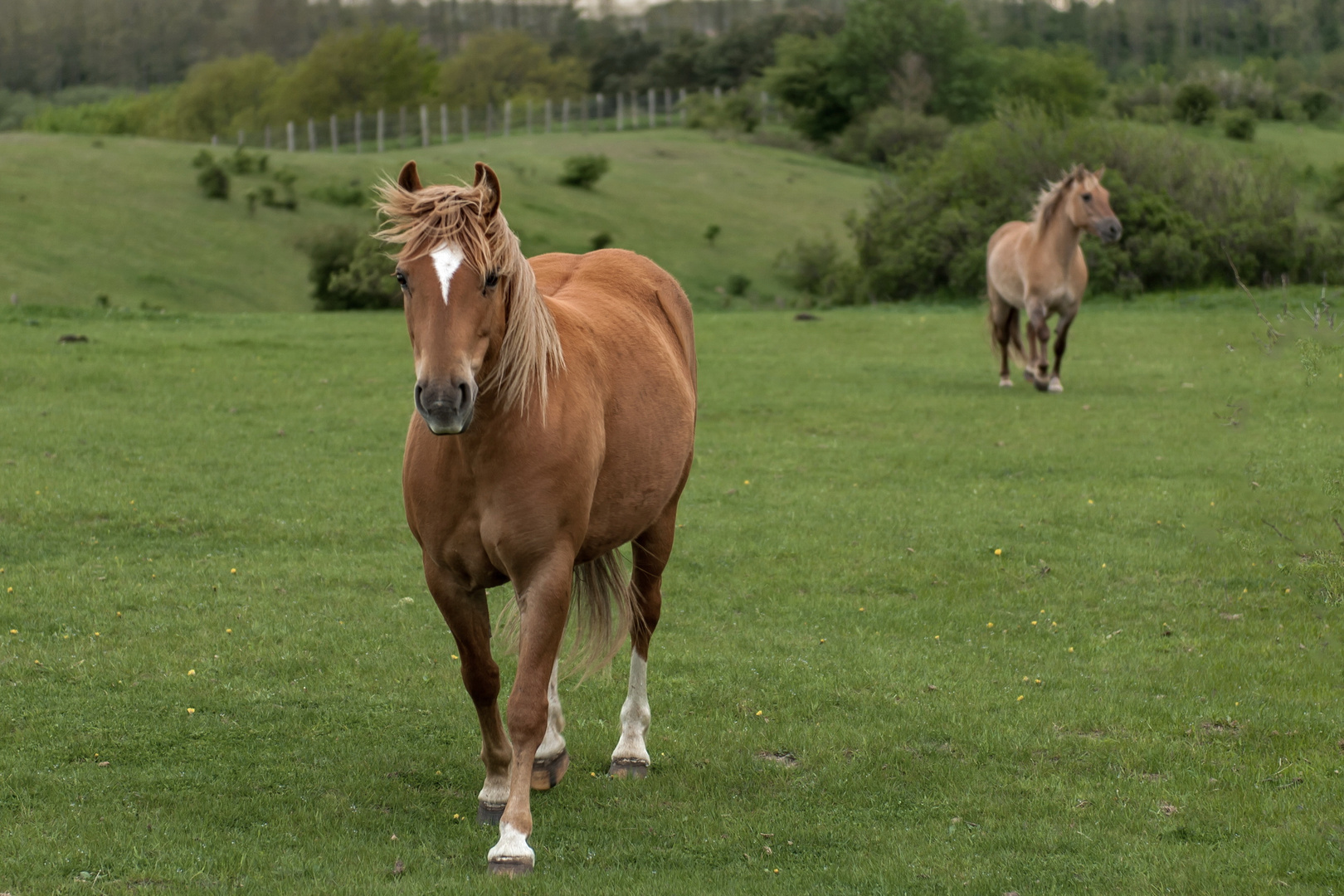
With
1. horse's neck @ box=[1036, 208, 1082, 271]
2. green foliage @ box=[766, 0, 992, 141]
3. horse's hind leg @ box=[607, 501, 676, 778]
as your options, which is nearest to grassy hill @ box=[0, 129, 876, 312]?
green foliage @ box=[766, 0, 992, 141]

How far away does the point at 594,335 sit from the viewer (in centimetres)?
535

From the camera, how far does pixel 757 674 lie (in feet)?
22.1

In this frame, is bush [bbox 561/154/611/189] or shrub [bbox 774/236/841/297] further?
bush [bbox 561/154/611/189]

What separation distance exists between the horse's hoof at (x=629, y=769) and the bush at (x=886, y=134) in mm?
63122

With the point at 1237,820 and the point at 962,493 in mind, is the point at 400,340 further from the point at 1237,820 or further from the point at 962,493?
the point at 1237,820

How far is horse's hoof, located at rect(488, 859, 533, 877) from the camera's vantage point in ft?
14.3

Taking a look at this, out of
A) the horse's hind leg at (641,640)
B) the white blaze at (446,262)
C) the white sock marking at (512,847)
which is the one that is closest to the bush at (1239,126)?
the horse's hind leg at (641,640)

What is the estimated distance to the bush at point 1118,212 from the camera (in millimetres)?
31828

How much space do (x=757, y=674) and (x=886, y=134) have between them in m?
66.5

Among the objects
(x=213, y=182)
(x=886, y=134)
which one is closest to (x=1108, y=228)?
(x=213, y=182)

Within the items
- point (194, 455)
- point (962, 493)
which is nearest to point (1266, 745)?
point (962, 493)

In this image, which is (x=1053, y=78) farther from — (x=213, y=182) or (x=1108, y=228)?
(x=1108, y=228)

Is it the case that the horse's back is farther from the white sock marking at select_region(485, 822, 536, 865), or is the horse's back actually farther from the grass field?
the white sock marking at select_region(485, 822, 536, 865)

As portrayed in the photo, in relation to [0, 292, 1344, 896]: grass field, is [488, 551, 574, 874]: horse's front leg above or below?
above
